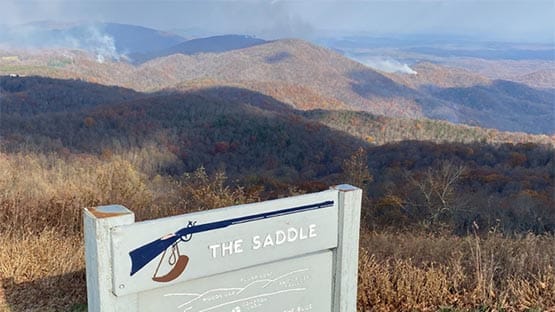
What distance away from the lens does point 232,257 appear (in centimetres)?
216

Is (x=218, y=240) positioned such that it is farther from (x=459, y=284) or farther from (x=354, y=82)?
(x=354, y=82)

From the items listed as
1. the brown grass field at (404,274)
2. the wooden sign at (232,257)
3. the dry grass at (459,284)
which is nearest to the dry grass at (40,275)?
the brown grass field at (404,274)

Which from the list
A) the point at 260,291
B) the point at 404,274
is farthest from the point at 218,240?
the point at 404,274

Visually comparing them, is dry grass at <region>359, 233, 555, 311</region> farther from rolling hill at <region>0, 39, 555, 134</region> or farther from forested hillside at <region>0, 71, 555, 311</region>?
rolling hill at <region>0, 39, 555, 134</region>

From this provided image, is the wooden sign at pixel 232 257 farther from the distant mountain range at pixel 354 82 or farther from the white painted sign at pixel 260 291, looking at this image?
the distant mountain range at pixel 354 82

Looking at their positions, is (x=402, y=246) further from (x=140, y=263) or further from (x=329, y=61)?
(x=329, y=61)

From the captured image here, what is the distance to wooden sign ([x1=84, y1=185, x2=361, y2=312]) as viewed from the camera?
6.35 feet

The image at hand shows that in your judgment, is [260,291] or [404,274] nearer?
[260,291]

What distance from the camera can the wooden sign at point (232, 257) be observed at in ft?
6.35

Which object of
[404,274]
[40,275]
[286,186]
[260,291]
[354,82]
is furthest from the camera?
[354,82]

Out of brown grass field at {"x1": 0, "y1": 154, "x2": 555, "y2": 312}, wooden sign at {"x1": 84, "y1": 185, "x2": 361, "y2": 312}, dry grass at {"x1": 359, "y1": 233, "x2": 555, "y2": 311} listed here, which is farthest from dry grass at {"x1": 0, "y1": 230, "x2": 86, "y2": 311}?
dry grass at {"x1": 359, "y1": 233, "x2": 555, "y2": 311}

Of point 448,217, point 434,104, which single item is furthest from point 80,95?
point 434,104

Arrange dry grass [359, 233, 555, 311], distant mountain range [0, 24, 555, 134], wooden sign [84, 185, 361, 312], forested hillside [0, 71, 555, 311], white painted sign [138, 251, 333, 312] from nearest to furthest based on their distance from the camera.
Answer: wooden sign [84, 185, 361, 312] < white painted sign [138, 251, 333, 312] < dry grass [359, 233, 555, 311] < forested hillside [0, 71, 555, 311] < distant mountain range [0, 24, 555, 134]

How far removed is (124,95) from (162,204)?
3351 inches
